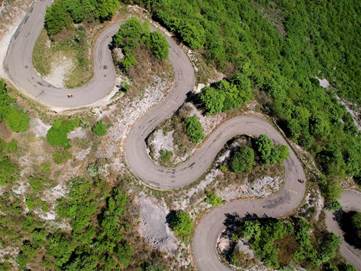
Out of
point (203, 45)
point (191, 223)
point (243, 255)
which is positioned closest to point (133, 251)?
point (191, 223)

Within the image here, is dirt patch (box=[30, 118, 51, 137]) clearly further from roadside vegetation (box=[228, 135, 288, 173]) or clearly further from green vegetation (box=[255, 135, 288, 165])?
green vegetation (box=[255, 135, 288, 165])

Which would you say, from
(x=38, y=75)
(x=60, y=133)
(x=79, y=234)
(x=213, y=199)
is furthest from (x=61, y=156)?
(x=213, y=199)

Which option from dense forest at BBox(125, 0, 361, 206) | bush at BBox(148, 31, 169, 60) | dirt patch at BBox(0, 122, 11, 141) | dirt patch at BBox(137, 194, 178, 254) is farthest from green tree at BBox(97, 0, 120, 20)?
dirt patch at BBox(137, 194, 178, 254)

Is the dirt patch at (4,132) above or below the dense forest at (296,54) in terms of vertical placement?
below

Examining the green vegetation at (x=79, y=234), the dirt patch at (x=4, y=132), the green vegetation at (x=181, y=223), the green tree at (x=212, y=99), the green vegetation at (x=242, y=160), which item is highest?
the green tree at (x=212, y=99)

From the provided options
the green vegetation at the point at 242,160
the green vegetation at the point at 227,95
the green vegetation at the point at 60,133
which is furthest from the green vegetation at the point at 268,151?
the green vegetation at the point at 60,133

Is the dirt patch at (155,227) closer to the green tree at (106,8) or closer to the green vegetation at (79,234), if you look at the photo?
the green vegetation at (79,234)
